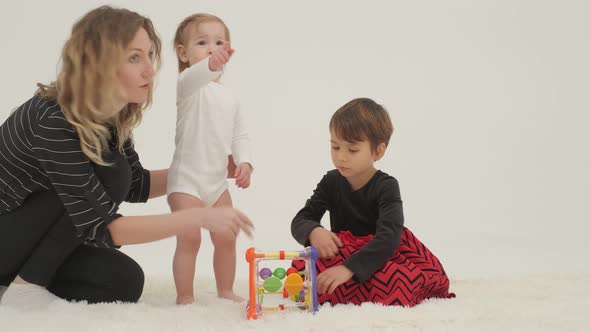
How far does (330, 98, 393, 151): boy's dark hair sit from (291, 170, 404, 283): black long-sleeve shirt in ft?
0.50

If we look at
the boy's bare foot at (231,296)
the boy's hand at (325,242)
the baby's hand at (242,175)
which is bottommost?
the boy's bare foot at (231,296)

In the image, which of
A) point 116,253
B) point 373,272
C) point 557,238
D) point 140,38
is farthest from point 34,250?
point 557,238

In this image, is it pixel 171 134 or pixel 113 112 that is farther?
pixel 171 134

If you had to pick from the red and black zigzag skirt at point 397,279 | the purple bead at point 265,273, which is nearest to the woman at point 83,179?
the purple bead at point 265,273

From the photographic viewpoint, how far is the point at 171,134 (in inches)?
160

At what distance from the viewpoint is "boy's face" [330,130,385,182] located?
89.3 inches

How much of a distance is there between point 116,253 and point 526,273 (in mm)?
1613

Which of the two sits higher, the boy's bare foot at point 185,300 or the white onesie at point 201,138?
the white onesie at point 201,138

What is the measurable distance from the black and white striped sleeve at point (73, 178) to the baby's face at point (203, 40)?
55cm

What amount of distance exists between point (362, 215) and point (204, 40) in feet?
2.66

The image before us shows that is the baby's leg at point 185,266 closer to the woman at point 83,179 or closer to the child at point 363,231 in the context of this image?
the woman at point 83,179

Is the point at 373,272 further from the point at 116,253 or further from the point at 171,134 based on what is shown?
the point at 171,134

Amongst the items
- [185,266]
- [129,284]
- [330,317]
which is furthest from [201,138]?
[330,317]

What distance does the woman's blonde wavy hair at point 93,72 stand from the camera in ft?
6.72
